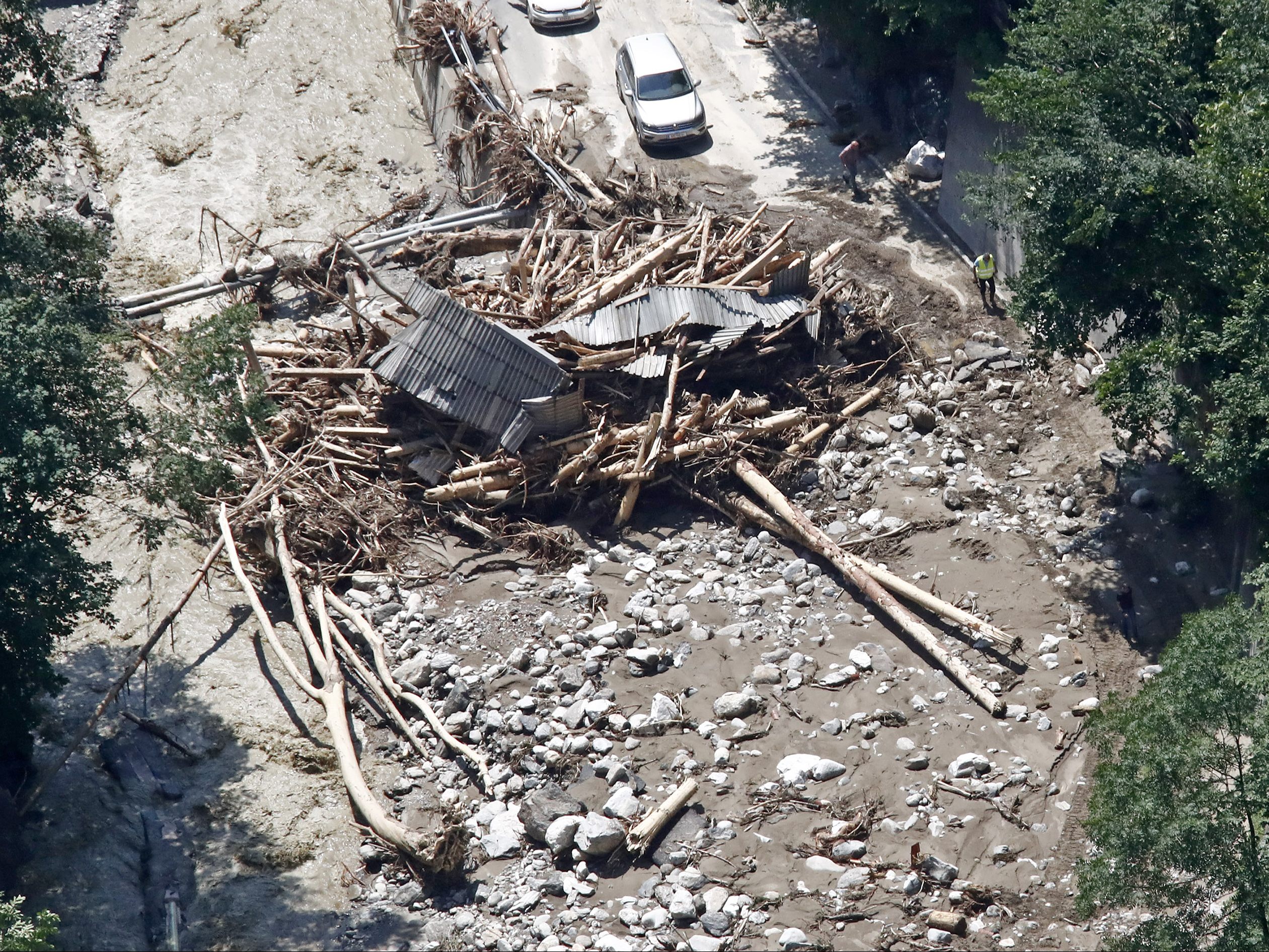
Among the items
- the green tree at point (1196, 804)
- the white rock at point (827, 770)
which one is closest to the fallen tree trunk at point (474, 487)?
the white rock at point (827, 770)

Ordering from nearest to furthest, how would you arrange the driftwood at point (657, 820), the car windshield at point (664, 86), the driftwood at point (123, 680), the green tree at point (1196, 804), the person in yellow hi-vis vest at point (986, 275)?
1. the green tree at point (1196, 804)
2. the driftwood at point (657, 820)
3. the driftwood at point (123, 680)
4. the person in yellow hi-vis vest at point (986, 275)
5. the car windshield at point (664, 86)

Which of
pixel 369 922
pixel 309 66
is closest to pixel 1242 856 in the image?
pixel 369 922

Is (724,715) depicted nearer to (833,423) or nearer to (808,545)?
(808,545)

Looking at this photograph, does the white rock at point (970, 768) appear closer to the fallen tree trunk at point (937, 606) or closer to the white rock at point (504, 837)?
the fallen tree trunk at point (937, 606)

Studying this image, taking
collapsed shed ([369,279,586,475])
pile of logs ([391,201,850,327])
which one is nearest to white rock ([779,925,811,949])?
collapsed shed ([369,279,586,475])

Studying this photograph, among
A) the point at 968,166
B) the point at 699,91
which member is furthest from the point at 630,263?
the point at 699,91
